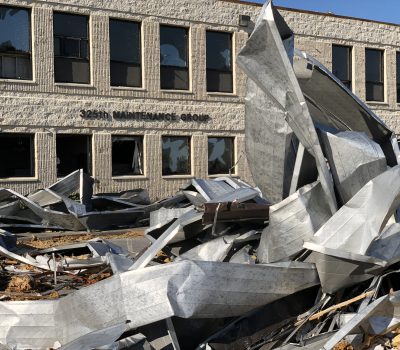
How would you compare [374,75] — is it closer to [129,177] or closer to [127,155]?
[127,155]

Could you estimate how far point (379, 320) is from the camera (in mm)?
4547

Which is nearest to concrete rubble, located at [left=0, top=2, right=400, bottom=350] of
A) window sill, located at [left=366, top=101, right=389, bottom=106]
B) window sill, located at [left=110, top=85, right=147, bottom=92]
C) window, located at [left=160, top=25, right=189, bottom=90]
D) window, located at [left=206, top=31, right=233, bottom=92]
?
window sill, located at [left=110, top=85, right=147, bottom=92]

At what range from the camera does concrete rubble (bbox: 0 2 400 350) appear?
4215 mm

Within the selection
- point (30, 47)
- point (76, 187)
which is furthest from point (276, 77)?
point (30, 47)

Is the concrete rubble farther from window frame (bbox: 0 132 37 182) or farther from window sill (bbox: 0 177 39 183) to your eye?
window frame (bbox: 0 132 37 182)

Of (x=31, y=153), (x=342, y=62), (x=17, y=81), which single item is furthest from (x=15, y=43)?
(x=342, y=62)

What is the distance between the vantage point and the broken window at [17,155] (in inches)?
776

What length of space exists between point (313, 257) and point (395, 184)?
2.87 feet

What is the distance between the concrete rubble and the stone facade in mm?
12626

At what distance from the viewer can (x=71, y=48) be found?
20.9m

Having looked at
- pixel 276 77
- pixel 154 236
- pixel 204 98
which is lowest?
pixel 154 236

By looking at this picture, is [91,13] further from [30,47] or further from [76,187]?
[76,187]

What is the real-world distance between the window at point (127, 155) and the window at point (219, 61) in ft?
13.2

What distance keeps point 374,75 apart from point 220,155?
32.0 ft
